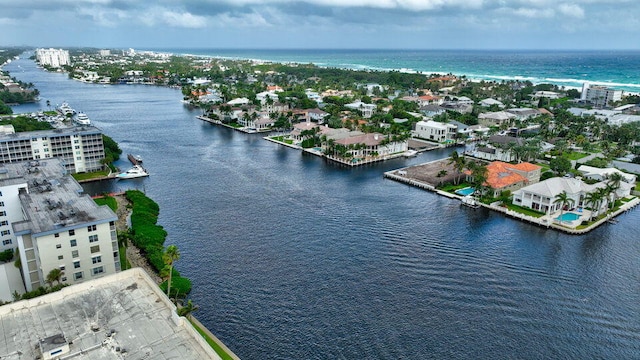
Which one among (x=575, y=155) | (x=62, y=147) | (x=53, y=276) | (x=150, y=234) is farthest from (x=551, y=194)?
(x=62, y=147)

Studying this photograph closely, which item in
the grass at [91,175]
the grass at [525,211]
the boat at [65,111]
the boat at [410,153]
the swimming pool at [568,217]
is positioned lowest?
the grass at [525,211]

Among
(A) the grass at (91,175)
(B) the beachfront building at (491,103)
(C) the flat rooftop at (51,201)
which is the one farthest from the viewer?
(B) the beachfront building at (491,103)

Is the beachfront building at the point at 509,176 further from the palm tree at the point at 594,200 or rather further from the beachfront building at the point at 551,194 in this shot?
the palm tree at the point at 594,200

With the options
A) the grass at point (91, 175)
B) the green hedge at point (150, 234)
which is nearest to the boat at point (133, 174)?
the grass at point (91, 175)

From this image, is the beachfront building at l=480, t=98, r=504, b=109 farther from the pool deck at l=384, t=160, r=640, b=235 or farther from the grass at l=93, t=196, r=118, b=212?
the grass at l=93, t=196, r=118, b=212

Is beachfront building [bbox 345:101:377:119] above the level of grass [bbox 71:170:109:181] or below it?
above

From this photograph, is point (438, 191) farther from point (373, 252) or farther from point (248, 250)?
point (248, 250)

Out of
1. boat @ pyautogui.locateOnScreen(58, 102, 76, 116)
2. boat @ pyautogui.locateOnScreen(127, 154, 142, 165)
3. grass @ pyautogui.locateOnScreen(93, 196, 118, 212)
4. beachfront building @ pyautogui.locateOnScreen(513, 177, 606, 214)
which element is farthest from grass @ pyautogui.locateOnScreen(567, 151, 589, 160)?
boat @ pyautogui.locateOnScreen(58, 102, 76, 116)
